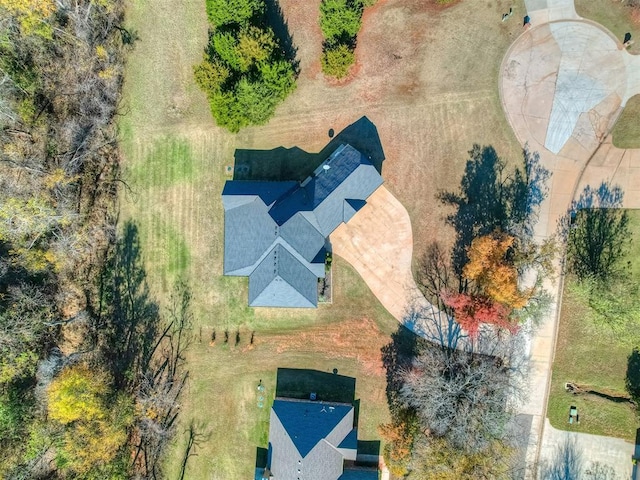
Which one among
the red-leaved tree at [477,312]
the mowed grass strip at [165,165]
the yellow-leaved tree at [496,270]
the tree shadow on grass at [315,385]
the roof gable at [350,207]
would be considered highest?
the mowed grass strip at [165,165]

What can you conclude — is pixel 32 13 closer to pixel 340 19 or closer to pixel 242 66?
pixel 242 66

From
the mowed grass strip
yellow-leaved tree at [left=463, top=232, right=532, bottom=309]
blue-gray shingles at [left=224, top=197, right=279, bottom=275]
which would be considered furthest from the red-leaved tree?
the mowed grass strip

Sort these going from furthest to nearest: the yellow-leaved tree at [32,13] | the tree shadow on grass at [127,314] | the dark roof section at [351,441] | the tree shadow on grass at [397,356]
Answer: the tree shadow on grass at [127,314]
the tree shadow on grass at [397,356]
the dark roof section at [351,441]
the yellow-leaved tree at [32,13]

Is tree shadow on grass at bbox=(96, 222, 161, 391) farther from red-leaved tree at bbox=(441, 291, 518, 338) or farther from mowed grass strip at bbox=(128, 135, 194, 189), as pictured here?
red-leaved tree at bbox=(441, 291, 518, 338)

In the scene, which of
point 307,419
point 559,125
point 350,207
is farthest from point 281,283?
point 559,125

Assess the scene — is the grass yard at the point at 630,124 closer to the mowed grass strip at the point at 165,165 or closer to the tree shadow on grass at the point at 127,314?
the mowed grass strip at the point at 165,165

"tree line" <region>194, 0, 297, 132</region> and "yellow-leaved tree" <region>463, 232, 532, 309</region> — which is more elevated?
"tree line" <region>194, 0, 297, 132</region>

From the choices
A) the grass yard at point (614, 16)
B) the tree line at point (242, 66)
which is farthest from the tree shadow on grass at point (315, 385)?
the grass yard at point (614, 16)

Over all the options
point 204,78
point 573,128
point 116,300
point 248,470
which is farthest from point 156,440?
point 573,128
